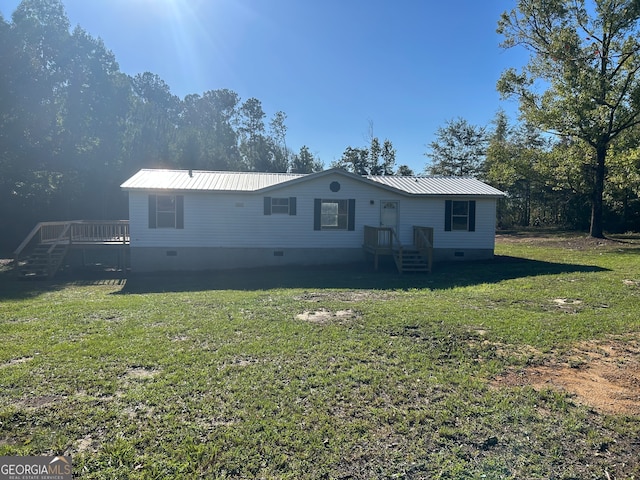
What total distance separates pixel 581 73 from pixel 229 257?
18.4 metres

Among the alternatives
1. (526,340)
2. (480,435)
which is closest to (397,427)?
(480,435)

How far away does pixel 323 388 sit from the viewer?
13.7 feet

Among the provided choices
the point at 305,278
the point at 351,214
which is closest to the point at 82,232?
the point at 305,278

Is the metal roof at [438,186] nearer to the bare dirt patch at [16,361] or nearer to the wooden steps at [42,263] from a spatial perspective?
the wooden steps at [42,263]

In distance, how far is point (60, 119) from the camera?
22.0 m

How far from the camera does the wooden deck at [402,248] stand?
14.1 metres

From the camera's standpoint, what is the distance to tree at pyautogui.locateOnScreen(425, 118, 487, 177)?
38.2m

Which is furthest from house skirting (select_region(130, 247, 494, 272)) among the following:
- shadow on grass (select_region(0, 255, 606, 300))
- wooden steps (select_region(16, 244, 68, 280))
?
wooden steps (select_region(16, 244, 68, 280))

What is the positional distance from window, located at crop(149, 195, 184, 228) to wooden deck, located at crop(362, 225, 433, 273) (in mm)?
6818

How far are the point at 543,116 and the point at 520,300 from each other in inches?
635

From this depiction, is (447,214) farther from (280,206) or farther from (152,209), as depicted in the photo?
(152,209)

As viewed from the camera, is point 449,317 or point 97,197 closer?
point 449,317

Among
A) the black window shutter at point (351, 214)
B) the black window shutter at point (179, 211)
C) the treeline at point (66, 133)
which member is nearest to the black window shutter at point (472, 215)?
the black window shutter at point (351, 214)

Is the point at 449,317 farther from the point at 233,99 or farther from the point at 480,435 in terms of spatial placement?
the point at 233,99
